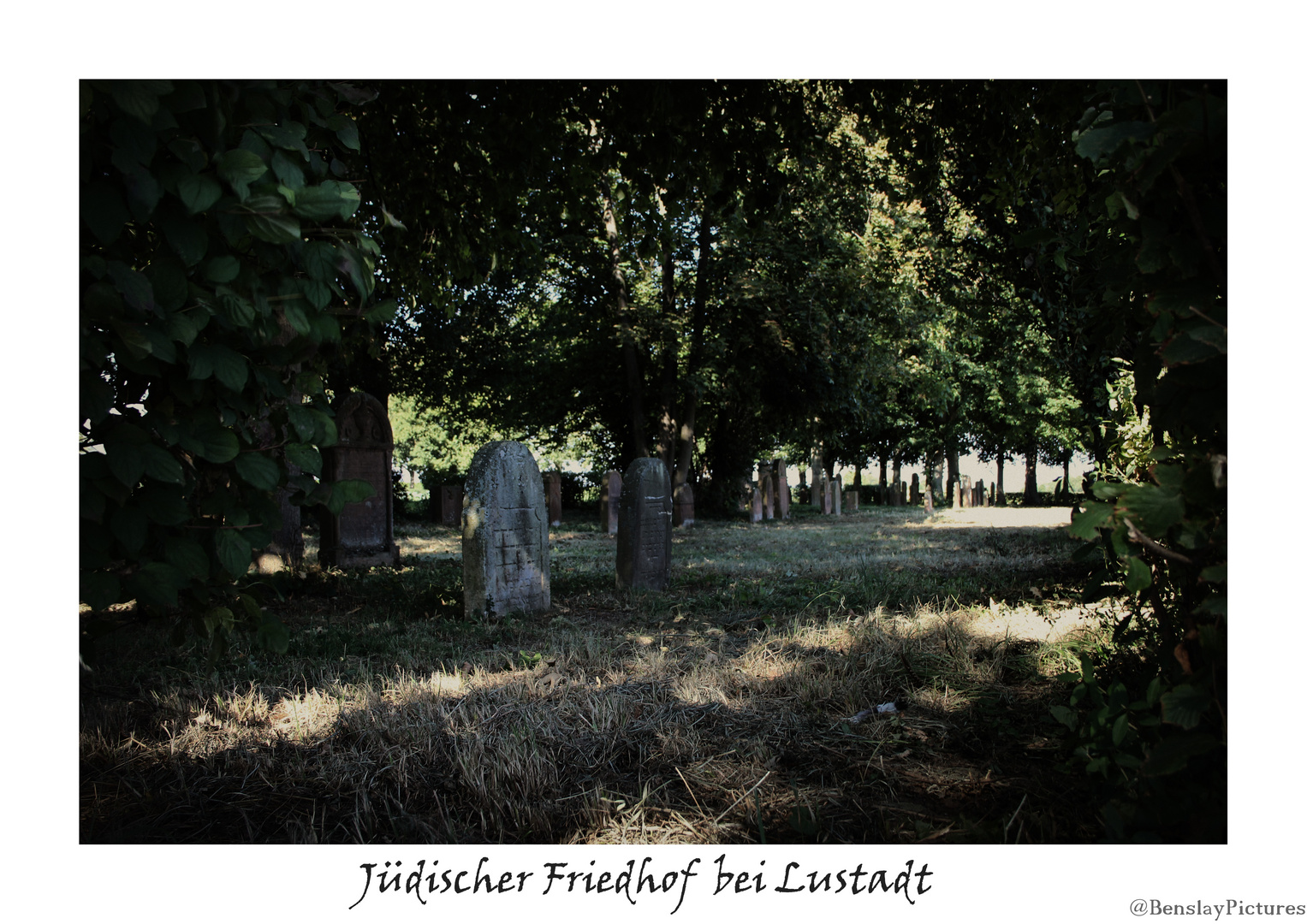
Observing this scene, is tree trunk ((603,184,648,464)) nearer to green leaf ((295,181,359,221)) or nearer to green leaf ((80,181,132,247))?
green leaf ((295,181,359,221))

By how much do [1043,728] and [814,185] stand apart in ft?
40.5

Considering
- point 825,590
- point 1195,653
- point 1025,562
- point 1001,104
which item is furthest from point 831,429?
point 1195,653

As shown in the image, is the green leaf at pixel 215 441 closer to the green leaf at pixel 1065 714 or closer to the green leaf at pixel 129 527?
the green leaf at pixel 129 527

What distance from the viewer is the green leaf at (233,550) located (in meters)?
1.82

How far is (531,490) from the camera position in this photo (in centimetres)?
652

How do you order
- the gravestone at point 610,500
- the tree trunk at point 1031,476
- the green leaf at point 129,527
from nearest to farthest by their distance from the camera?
the green leaf at point 129,527
the gravestone at point 610,500
the tree trunk at point 1031,476

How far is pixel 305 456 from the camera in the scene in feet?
6.21

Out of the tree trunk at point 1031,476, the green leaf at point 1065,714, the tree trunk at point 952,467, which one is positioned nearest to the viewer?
the green leaf at point 1065,714

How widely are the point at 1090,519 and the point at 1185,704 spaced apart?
A: 44 cm

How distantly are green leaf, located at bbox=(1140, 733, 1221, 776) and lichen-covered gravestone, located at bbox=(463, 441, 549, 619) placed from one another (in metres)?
5.14

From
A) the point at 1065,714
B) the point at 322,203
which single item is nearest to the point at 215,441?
the point at 322,203

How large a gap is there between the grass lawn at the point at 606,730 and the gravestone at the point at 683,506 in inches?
419

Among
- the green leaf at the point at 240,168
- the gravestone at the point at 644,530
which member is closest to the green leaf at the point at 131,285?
the green leaf at the point at 240,168

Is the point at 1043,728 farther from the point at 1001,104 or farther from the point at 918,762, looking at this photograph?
the point at 1001,104
